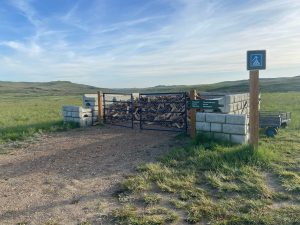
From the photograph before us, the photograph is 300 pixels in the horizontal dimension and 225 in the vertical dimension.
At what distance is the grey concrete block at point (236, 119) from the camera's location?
295 inches

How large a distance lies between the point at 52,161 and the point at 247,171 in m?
4.56

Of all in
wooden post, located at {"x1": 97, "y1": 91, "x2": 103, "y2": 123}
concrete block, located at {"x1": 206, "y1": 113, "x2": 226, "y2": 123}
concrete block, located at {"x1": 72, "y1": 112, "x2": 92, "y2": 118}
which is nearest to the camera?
concrete block, located at {"x1": 206, "y1": 113, "x2": 226, "y2": 123}

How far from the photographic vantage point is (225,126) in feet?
25.6

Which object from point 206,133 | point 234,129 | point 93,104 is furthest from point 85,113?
point 234,129

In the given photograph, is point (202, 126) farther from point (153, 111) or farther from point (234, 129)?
point (153, 111)

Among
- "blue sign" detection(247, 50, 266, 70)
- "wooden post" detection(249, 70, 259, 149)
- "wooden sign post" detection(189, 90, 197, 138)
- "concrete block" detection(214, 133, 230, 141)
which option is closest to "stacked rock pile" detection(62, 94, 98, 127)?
"wooden sign post" detection(189, 90, 197, 138)

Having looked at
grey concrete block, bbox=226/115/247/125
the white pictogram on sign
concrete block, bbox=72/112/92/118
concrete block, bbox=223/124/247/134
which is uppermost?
the white pictogram on sign

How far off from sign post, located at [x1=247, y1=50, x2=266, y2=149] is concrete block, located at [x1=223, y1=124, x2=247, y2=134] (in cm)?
79

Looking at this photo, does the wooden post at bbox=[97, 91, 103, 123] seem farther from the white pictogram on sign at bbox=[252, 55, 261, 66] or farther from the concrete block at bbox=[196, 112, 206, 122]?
the white pictogram on sign at bbox=[252, 55, 261, 66]

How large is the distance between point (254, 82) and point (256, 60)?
0.51 metres

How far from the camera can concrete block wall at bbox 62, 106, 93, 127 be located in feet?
39.3

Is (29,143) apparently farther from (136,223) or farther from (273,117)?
→ (273,117)

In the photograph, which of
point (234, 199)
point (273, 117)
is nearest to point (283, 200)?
point (234, 199)

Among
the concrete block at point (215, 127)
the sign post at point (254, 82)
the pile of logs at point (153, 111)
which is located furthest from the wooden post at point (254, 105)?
the pile of logs at point (153, 111)
